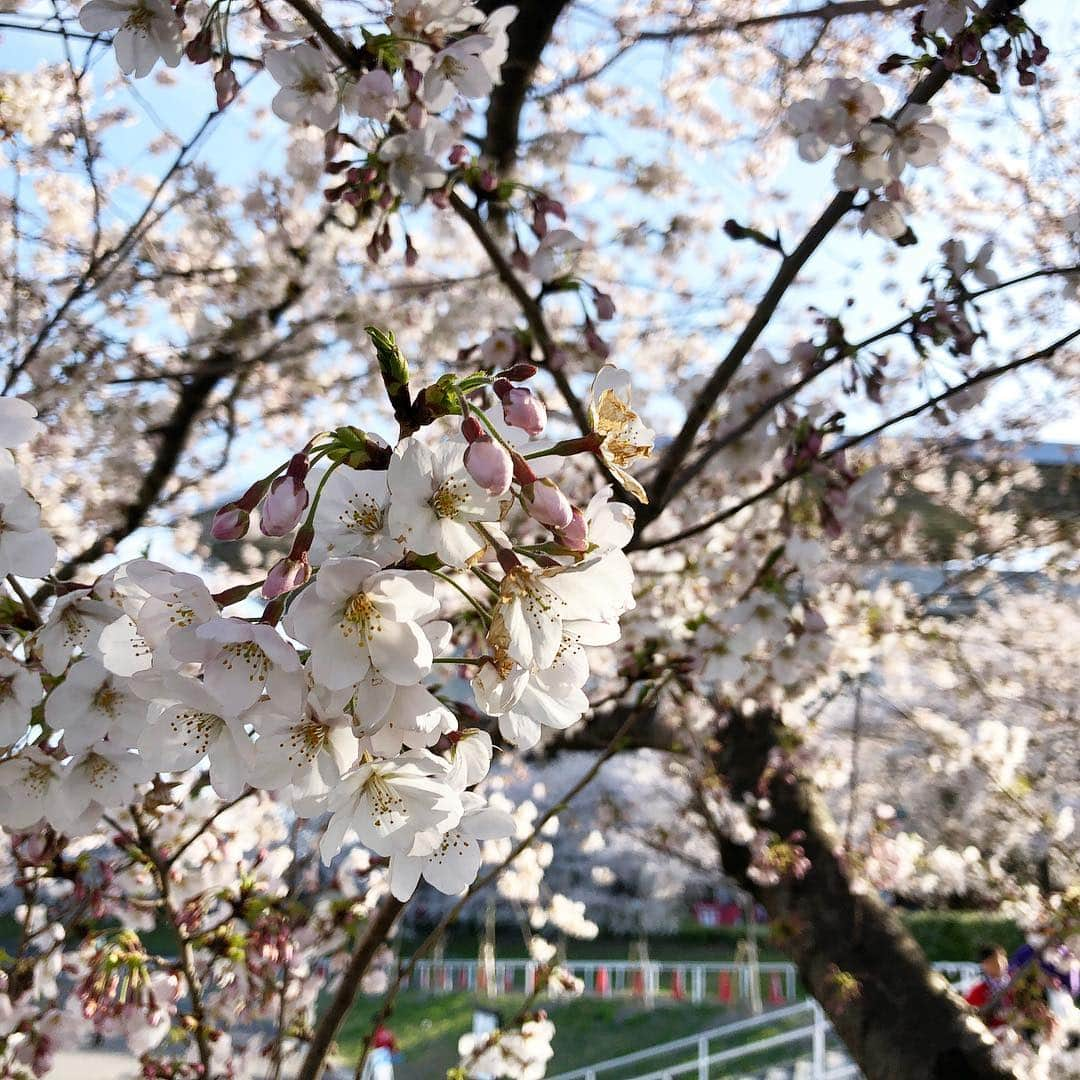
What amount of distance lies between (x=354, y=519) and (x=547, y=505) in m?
0.16

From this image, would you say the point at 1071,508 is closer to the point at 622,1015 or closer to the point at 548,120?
the point at 548,120

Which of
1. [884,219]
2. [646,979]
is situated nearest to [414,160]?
[884,219]

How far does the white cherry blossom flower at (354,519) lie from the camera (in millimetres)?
644

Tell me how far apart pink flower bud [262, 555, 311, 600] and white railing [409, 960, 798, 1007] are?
28.6 feet

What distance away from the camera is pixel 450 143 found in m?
1.65

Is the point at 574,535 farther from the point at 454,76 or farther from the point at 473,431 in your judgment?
the point at 454,76

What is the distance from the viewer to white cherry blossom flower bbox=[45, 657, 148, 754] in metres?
0.81

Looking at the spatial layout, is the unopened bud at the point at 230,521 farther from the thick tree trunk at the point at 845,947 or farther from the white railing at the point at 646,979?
the white railing at the point at 646,979

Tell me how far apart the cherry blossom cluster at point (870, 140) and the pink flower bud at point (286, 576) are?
3.94 ft

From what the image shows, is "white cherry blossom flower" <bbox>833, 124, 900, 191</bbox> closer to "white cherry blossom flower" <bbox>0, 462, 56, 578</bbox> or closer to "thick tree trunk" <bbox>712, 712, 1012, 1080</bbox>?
"white cherry blossom flower" <bbox>0, 462, 56, 578</bbox>

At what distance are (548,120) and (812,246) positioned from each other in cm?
308

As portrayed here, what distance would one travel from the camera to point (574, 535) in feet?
2.10

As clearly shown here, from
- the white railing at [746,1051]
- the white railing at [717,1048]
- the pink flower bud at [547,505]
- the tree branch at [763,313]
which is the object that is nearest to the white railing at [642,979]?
the white railing at [717,1048]

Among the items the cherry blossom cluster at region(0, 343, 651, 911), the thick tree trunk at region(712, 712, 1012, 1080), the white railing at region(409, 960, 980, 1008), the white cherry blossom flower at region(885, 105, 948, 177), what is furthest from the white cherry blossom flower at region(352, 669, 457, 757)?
the white railing at region(409, 960, 980, 1008)
